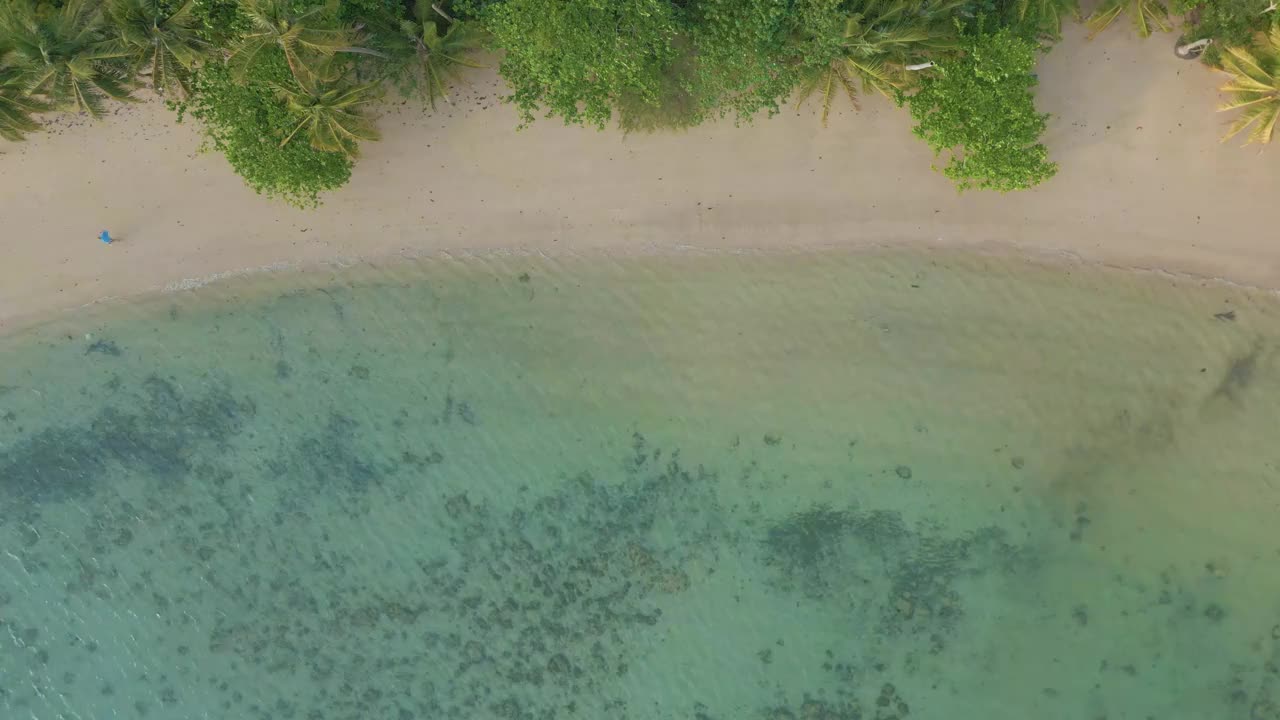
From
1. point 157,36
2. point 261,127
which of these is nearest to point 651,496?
point 261,127

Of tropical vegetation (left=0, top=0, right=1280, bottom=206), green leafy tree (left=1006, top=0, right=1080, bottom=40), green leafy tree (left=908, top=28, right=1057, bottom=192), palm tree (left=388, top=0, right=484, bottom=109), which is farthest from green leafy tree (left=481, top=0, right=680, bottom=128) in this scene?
green leafy tree (left=1006, top=0, right=1080, bottom=40)

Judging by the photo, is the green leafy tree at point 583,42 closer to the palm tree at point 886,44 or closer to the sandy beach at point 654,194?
the sandy beach at point 654,194

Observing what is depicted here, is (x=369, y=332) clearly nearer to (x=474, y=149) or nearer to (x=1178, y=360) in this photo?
(x=474, y=149)

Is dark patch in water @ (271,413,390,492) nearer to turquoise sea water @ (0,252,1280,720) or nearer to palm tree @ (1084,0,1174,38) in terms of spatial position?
turquoise sea water @ (0,252,1280,720)

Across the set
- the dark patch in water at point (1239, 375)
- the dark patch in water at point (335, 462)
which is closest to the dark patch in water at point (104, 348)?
the dark patch in water at point (335, 462)

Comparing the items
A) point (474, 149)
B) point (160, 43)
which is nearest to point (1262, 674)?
point (474, 149)

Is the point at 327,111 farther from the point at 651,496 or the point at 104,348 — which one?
the point at 651,496
